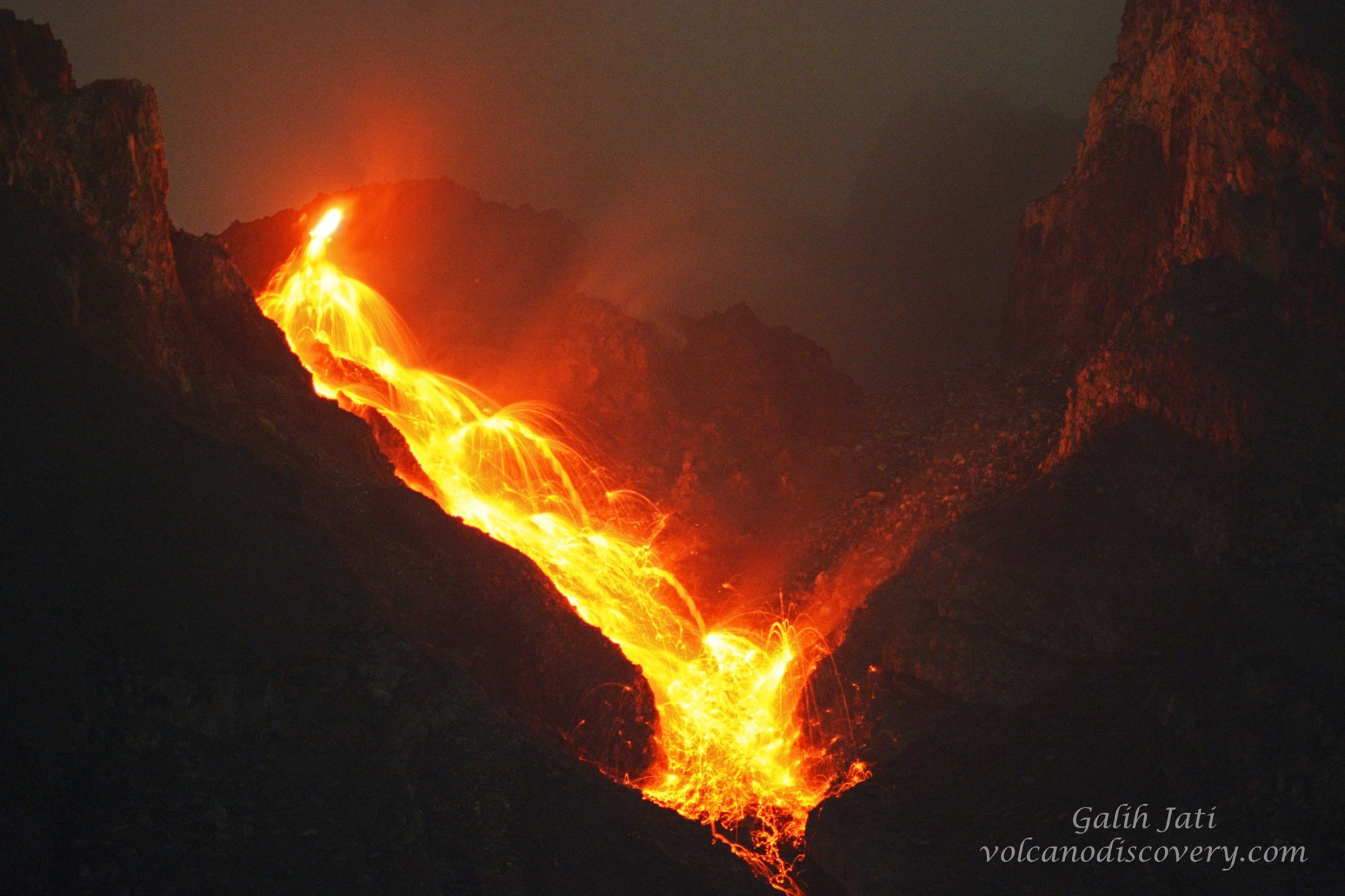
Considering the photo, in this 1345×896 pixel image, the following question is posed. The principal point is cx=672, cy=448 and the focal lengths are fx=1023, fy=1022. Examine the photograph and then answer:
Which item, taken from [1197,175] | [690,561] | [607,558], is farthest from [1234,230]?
[607,558]

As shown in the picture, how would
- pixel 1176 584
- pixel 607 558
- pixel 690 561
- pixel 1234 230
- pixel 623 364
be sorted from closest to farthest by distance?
pixel 1176 584 < pixel 1234 230 < pixel 607 558 < pixel 690 561 < pixel 623 364

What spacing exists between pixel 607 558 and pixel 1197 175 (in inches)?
811

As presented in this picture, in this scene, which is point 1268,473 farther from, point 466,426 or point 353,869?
point 466,426

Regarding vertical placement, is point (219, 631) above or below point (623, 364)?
below

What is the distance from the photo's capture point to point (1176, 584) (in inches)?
915

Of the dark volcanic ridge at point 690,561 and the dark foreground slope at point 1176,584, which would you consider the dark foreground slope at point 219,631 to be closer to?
the dark volcanic ridge at point 690,561

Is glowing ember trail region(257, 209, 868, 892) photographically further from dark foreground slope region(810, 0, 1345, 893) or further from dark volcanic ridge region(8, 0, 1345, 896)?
dark foreground slope region(810, 0, 1345, 893)

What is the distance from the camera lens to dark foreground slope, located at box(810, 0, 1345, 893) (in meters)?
18.5

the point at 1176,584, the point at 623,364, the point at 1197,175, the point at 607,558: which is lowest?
the point at 607,558

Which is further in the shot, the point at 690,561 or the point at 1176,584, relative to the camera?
the point at 690,561

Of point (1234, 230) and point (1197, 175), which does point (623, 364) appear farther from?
point (1234, 230)

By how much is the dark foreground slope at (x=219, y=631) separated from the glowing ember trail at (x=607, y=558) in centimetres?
345

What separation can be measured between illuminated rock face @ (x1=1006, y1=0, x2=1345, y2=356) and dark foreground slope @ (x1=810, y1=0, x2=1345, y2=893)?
0.28 feet

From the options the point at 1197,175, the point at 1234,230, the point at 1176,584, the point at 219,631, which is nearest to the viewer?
the point at 219,631
